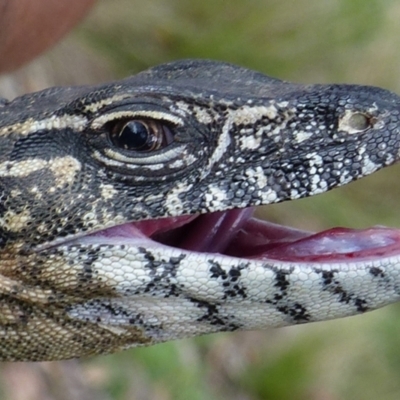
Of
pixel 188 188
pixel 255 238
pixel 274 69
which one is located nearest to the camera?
pixel 188 188

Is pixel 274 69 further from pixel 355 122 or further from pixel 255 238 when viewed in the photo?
pixel 355 122

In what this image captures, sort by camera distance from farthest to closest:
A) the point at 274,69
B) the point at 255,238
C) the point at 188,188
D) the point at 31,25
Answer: the point at 274,69
the point at 31,25
the point at 255,238
the point at 188,188

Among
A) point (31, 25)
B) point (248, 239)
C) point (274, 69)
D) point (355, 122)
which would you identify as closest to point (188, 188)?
point (248, 239)

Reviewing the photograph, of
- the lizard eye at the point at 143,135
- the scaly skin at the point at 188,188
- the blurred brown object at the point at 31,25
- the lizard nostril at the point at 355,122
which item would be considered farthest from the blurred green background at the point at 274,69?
the lizard nostril at the point at 355,122

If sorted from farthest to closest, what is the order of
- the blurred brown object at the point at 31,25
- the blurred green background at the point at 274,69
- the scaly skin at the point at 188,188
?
the blurred green background at the point at 274,69 < the blurred brown object at the point at 31,25 < the scaly skin at the point at 188,188

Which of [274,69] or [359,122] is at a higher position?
[274,69]

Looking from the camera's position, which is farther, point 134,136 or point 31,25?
point 31,25

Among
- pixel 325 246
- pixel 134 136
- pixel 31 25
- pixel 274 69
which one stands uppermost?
pixel 274 69

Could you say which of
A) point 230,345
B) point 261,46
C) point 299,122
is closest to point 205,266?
point 299,122

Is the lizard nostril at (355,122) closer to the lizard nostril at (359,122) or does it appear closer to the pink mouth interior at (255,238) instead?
the lizard nostril at (359,122)
